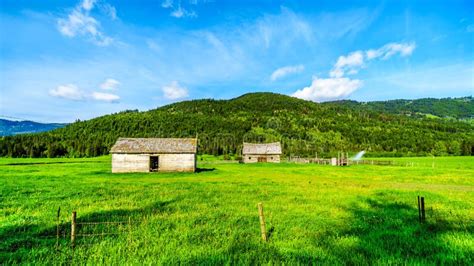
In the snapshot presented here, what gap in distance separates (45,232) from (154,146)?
124 feet

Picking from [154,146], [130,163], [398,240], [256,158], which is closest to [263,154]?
[256,158]

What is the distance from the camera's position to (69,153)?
407 feet

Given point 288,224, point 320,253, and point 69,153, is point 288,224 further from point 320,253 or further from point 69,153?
point 69,153

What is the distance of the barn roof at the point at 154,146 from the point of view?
45.5m

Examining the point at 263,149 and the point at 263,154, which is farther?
the point at 263,149

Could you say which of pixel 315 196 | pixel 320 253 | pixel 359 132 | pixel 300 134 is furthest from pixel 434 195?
pixel 359 132

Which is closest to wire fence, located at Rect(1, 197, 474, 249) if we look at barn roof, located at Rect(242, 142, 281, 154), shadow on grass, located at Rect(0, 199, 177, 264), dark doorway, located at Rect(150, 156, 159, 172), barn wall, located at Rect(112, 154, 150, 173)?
shadow on grass, located at Rect(0, 199, 177, 264)

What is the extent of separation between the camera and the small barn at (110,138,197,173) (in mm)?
44694

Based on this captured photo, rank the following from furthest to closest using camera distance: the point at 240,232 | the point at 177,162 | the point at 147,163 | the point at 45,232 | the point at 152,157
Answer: the point at 177,162
the point at 152,157
the point at 147,163
the point at 45,232
the point at 240,232

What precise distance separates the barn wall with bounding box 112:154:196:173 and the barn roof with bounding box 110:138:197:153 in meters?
0.87

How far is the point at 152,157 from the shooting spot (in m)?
46.1

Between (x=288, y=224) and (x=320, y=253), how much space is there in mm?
3386

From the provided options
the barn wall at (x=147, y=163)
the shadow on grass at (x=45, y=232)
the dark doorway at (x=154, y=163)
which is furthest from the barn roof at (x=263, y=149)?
the shadow on grass at (x=45, y=232)

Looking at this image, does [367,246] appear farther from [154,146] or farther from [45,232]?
[154,146]
